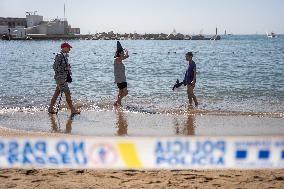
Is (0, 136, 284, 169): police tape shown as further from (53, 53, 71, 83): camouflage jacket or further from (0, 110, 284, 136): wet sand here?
(53, 53, 71, 83): camouflage jacket

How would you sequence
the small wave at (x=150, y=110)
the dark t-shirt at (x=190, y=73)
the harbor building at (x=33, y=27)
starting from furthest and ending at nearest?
the harbor building at (x=33, y=27), the dark t-shirt at (x=190, y=73), the small wave at (x=150, y=110)

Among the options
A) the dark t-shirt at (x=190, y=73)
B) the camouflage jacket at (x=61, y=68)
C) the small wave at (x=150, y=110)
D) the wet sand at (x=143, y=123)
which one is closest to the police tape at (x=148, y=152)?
the wet sand at (x=143, y=123)

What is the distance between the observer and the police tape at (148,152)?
463cm

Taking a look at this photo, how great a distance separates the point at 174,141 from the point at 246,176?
1373 mm

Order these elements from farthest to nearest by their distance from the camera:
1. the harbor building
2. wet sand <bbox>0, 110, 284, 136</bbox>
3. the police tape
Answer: the harbor building, wet sand <bbox>0, 110, 284, 136</bbox>, the police tape

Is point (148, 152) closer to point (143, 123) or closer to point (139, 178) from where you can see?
point (139, 178)

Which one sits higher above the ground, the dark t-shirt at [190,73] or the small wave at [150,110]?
the dark t-shirt at [190,73]

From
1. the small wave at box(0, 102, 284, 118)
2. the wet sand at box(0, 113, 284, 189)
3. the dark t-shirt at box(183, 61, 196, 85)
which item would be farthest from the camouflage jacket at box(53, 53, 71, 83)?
the wet sand at box(0, 113, 284, 189)

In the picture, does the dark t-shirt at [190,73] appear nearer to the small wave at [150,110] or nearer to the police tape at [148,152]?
the small wave at [150,110]

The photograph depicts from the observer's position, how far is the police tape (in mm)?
4629

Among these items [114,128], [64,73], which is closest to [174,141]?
[114,128]

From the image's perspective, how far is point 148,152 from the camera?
471 centimetres

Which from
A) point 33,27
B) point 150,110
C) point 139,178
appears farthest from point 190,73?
point 33,27

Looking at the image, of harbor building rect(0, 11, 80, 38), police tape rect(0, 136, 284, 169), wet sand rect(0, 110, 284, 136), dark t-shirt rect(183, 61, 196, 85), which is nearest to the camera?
police tape rect(0, 136, 284, 169)
